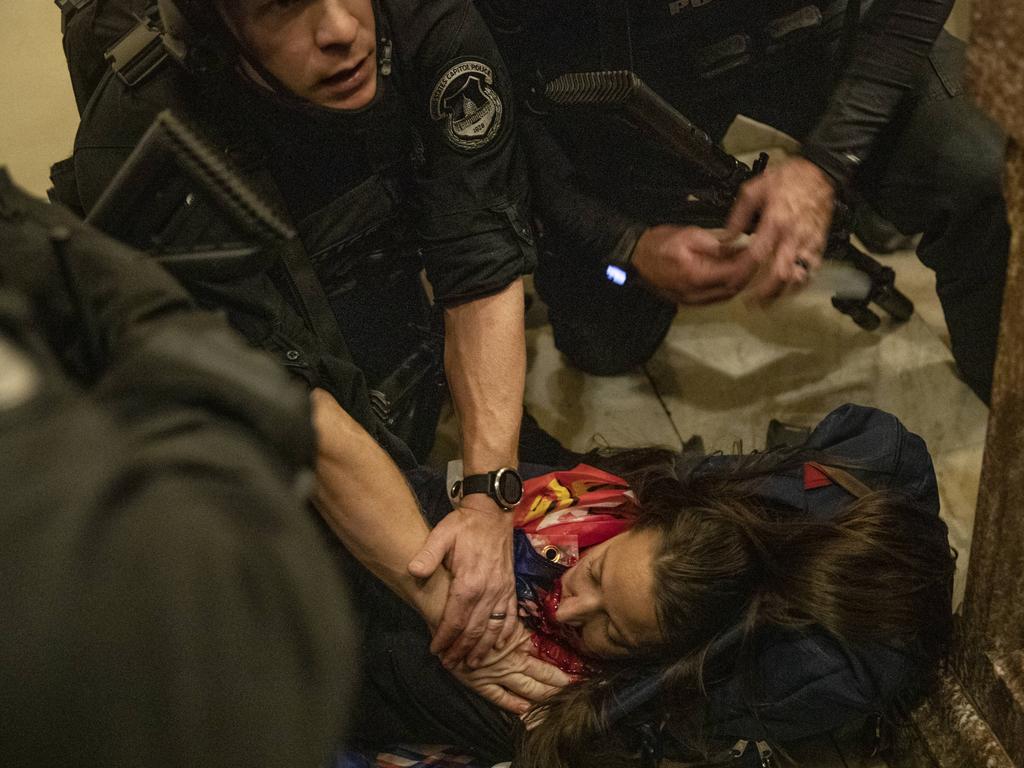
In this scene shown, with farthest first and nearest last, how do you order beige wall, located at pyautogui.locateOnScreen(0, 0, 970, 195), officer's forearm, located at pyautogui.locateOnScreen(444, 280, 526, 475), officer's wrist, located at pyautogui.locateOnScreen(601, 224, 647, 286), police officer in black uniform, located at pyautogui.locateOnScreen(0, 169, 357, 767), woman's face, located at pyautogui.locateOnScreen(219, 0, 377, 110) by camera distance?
beige wall, located at pyautogui.locateOnScreen(0, 0, 970, 195) → officer's wrist, located at pyautogui.locateOnScreen(601, 224, 647, 286) → officer's forearm, located at pyautogui.locateOnScreen(444, 280, 526, 475) → woman's face, located at pyautogui.locateOnScreen(219, 0, 377, 110) → police officer in black uniform, located at pyautogui.locateOnScreen(0, 169, 357, 767)

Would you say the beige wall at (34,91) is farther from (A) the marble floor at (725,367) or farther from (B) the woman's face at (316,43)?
(B) the woman's face at (316,43)

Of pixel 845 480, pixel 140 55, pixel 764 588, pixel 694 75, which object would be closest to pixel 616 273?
pixel 694 75

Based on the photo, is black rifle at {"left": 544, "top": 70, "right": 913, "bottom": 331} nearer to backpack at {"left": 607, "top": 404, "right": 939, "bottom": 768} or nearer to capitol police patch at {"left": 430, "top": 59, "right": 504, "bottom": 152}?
capitol police patch at {"left": 430, "top": 59, "right": 504, "bottom": 152}

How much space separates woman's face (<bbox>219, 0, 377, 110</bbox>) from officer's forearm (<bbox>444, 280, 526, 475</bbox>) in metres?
0.40

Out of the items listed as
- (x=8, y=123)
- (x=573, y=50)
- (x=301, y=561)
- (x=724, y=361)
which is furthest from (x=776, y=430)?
(x=8, y=123)

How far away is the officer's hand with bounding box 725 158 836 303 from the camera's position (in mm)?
1607

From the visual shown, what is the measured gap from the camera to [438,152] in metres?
1.65

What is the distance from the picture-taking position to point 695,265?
1770mm

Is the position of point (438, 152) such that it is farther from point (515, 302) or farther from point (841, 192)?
point (841, 192)

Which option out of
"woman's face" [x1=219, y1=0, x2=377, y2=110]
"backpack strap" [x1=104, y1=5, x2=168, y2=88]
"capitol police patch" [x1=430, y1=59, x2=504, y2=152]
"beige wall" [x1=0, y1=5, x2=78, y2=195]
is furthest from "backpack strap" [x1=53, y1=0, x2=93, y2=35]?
"beige wall" [x1=0, y1=5, x2=78, y2=195]

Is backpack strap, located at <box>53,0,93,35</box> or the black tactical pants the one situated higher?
backpack strap, located at <box>53,0,93,35</box>

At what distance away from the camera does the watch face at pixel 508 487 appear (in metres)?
1.63

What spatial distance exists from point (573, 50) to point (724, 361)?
0.93 meters

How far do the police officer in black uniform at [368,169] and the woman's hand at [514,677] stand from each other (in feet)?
0.14
